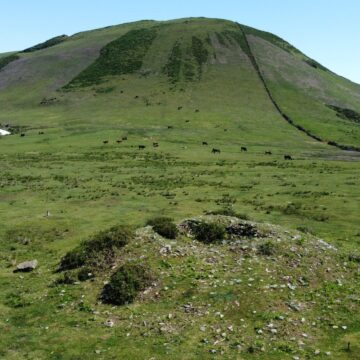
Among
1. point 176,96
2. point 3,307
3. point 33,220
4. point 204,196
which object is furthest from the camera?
point 176,96

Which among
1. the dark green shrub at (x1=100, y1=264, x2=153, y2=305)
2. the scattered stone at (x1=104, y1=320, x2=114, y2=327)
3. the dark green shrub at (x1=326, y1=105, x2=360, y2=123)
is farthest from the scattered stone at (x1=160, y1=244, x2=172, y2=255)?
the dark green shrub at (x1=326, y1=105, x2=360, y2=123)

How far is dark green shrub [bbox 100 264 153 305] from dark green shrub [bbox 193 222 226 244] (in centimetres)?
581

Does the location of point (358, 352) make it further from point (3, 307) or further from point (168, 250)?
point (3, 307)

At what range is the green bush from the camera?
30.5 metres

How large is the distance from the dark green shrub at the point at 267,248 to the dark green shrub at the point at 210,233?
3096 mm

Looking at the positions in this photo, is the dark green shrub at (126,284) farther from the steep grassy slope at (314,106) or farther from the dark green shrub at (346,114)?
the dark green shrub at (346,114)

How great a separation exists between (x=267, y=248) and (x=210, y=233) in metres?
4.23

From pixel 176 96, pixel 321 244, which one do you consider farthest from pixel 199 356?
pixel 176 96

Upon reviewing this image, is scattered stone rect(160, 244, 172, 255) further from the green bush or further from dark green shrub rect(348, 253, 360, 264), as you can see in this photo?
dark green shrub rect(348, 253, 360, 264)

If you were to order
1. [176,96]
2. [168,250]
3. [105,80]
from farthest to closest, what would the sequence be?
[105,80], [176,96], [168,250]

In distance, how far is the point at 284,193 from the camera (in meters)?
63.2

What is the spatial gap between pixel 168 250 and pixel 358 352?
43.3 ft

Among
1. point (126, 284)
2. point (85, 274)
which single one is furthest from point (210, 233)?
point (85, 274)

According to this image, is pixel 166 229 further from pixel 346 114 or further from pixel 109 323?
pixel 346 114
